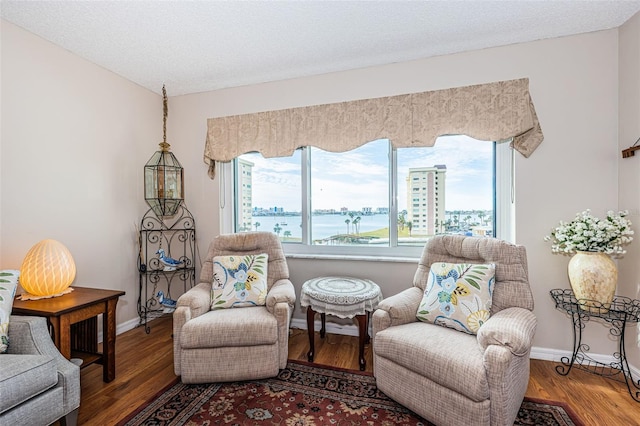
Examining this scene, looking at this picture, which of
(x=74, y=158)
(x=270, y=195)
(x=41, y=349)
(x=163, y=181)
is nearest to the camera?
(x=41, y=349)

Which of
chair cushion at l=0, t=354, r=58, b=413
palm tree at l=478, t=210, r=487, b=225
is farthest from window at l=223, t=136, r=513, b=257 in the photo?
chair cushion at l=0, t=354, r=58, b=413

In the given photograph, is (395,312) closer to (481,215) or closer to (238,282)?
(238,282)

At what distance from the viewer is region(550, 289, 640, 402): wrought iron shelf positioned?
195 centimetres

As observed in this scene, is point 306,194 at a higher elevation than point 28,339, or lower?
higher

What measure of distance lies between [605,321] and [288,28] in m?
3.21

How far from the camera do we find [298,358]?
2441 millimetres

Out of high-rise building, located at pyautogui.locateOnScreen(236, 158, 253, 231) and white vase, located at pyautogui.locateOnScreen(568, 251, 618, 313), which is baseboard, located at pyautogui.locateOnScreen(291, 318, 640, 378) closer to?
white vase, located at pyautogui.locateOnScreen(568, 251, 618, 313)

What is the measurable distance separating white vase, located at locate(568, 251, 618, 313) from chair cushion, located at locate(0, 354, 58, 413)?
10.1 feet

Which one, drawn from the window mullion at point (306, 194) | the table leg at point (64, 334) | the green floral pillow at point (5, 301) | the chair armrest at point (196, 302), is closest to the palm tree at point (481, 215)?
the window mullion at point (306, 194)

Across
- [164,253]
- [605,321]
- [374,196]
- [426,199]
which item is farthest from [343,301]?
[164,253]

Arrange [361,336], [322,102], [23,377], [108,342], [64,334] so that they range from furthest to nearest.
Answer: [322,102] < [361,336] < [108,342] < [64,334] < [23,377]

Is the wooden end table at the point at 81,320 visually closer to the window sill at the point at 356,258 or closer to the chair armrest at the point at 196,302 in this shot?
the chair armrest at the point at 196,302

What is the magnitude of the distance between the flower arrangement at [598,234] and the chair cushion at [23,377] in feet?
10.2

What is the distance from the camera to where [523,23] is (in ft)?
7.17
